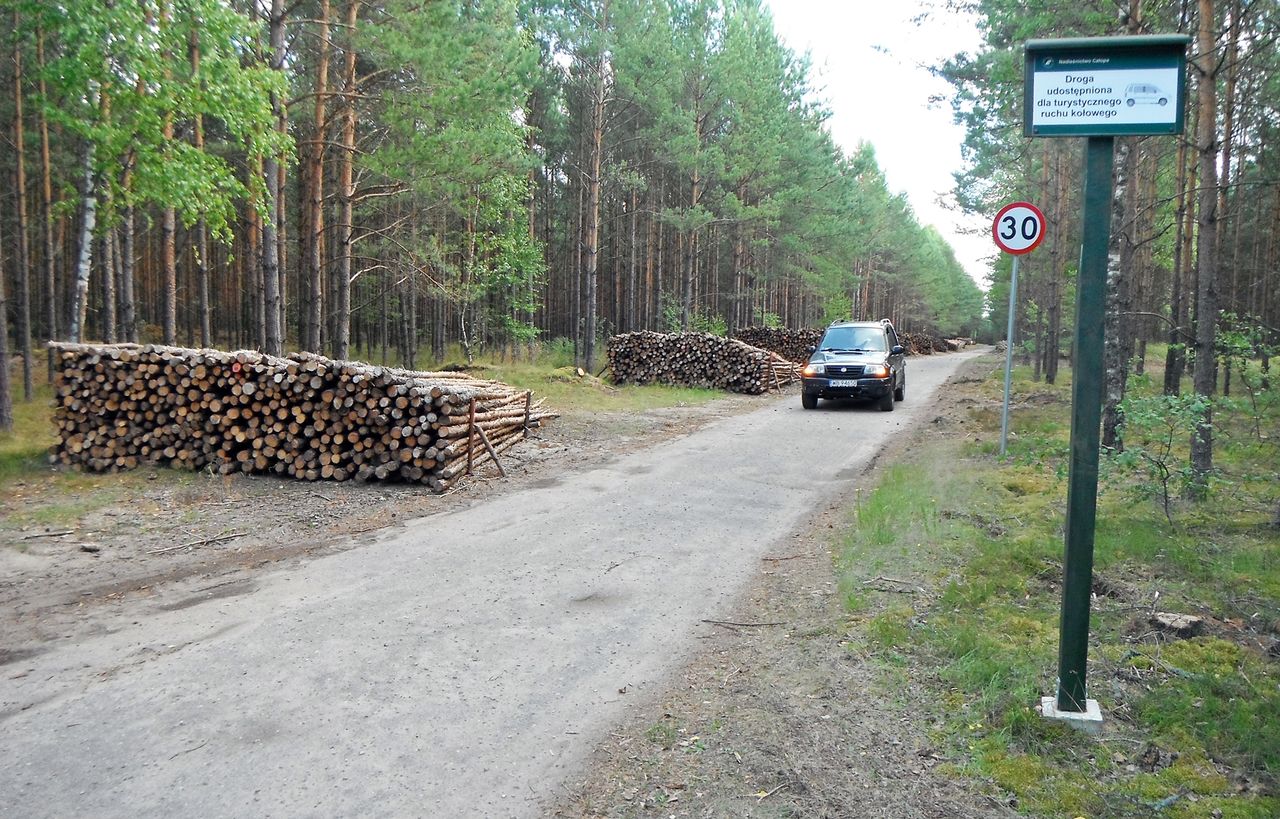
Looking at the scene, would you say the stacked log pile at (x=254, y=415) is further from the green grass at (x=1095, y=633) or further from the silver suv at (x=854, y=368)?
the silver suv at (x=854, y=368)

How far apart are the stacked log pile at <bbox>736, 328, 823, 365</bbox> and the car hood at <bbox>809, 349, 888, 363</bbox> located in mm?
17377

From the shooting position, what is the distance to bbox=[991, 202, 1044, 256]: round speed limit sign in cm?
1025

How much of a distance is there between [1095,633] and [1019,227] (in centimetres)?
698

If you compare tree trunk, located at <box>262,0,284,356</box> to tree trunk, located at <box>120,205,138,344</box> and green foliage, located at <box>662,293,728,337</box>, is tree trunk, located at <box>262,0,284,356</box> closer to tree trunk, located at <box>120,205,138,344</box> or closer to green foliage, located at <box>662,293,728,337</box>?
tree trunk, located at <box>120,205,138,344</box>

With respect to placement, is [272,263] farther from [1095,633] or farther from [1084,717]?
[1084,717]

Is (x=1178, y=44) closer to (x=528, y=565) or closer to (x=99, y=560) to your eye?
(x=528, y=565)

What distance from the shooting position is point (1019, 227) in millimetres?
10328

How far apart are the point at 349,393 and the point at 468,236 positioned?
1762 centimetres

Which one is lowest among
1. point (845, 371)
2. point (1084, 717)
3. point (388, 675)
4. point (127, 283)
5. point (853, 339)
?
point (388, 675)

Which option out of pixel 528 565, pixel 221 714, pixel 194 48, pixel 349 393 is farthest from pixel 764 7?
pixel 221 714

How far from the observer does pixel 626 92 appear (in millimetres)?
27469

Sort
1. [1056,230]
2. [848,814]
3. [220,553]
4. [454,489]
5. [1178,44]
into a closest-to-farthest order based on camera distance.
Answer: [848,814]
[1178,44]
[220,553]
[454,489]
[1056,230]

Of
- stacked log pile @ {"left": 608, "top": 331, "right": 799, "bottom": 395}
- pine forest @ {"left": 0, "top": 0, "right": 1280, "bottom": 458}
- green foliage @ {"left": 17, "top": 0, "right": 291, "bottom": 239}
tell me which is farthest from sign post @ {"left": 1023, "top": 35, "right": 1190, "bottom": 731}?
stacked log pile @ {"left": 608, "top": 331, "right": 799, "bottom": 395}

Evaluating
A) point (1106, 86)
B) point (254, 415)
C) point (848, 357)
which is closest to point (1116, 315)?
point (1106, 86)
